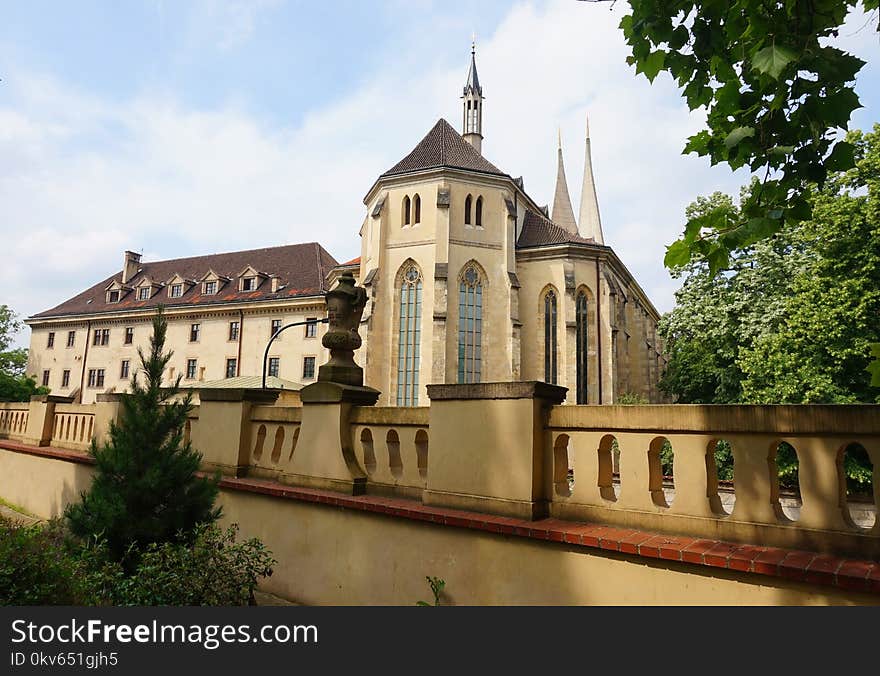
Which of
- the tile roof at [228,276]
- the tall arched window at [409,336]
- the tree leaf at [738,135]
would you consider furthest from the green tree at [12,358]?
the tree leaf at [738,135]

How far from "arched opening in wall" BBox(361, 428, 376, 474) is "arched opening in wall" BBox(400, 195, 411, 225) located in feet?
84.8

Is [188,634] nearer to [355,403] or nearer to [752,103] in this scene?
[355,403]

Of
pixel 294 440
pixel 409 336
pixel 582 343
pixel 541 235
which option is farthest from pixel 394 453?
pixel 541 235

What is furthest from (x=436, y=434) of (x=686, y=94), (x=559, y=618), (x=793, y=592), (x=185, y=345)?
(x=185, y=345)

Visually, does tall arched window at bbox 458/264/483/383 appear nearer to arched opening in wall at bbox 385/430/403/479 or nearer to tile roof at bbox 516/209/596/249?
tile roof at bbox 516/209/596/249

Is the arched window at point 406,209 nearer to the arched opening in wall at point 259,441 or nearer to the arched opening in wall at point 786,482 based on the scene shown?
the arched opening in wall at point 786,482

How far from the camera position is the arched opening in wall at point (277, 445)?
7.03 metres

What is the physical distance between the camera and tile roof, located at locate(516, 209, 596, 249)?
105ft

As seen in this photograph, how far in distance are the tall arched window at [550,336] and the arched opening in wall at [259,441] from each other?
2414cm

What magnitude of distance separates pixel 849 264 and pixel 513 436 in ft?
57.6

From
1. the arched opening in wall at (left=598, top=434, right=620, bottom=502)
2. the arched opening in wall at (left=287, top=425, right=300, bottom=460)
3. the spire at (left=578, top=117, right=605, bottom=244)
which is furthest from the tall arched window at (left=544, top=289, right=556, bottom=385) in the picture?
the spire at (left=578, top=117, right=605, bottom=244)

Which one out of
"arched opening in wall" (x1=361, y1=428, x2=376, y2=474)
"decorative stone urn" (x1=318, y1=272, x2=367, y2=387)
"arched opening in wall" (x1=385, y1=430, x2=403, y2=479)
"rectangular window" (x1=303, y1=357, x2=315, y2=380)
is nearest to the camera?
"arched opening in wall" (x1=385, y1=430, x2=403, y2=479)

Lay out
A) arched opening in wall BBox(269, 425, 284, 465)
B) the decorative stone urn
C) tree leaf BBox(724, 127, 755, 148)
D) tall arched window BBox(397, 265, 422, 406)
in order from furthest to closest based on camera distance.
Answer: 1. tall arched window BBox(397, 265, 422, 406)
2. arched opening in wall BBox(269, 425, 284, 465)
3. the decorative stone urn
4. tree leaf BBox(724, 127, 755, 148)

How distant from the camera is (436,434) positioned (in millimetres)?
5262
